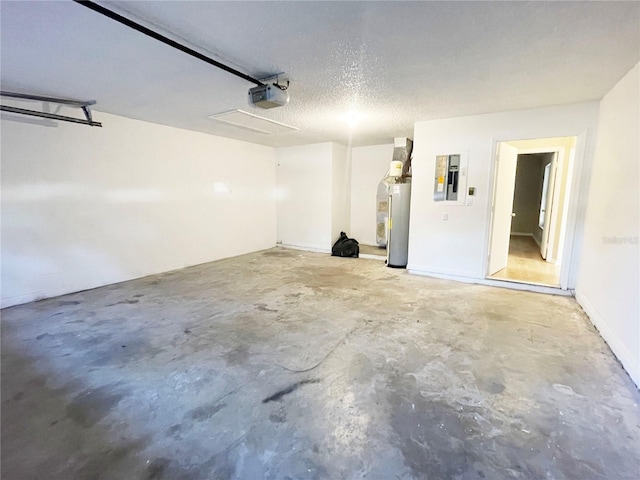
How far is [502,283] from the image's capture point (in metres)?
4.48

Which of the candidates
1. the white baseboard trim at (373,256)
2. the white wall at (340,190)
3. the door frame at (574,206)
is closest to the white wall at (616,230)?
the door frame at (574,206)

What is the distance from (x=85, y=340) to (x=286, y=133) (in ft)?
14.4

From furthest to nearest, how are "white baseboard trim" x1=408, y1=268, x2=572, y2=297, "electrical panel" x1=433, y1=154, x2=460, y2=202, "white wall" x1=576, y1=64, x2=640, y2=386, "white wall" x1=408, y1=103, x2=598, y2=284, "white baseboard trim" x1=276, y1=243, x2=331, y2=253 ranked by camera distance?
1. "white baseboard trim" x1=276, y1=243, x2=331, y2=253
2. "electrical panel" x1=433, y1=154, x2=460, y2=202
3. "white baseboard trim" x1=408, y1=268, x2=572, y2=297
4. "white wall" x1=408, y1=103, x2=598, y2=284
5. "white wall" x1=576, y1=64, x2=640, y2=386

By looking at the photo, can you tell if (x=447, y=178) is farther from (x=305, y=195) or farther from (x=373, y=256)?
(x=305, y=195)

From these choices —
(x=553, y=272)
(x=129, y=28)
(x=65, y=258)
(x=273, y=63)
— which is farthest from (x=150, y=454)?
(x=553, y=272)

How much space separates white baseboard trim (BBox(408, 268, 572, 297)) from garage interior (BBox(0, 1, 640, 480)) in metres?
0.04

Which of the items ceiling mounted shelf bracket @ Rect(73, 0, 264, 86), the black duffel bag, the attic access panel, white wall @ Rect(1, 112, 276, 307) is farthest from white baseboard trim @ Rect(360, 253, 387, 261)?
ceiling mounted shelf bracket @ Rect(73, 0, 264, 86)

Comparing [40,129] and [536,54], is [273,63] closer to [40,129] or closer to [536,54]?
[536,54]

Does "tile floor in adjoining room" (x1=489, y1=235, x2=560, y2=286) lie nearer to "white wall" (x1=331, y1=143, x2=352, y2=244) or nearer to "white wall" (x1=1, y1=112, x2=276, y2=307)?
"white wall" (x1=331, y1=143, x2=352, y2=244)

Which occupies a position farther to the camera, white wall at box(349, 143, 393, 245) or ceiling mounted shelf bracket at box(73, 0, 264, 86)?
white wall at box(349, 143, 393, 245)

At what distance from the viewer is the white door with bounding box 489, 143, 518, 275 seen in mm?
4461

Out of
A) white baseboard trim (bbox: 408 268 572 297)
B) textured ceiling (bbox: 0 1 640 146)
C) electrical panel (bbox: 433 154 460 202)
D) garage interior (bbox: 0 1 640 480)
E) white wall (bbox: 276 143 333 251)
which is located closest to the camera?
garage interior (bbox: 0 1 640 480)

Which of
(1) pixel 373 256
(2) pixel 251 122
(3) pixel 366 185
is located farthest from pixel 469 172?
A: (2) pixel 251 122

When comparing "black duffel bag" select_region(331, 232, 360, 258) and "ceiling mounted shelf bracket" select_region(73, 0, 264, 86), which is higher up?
"ceiling mounted shelf bracket" select_region(73, 0, 264, 86)
